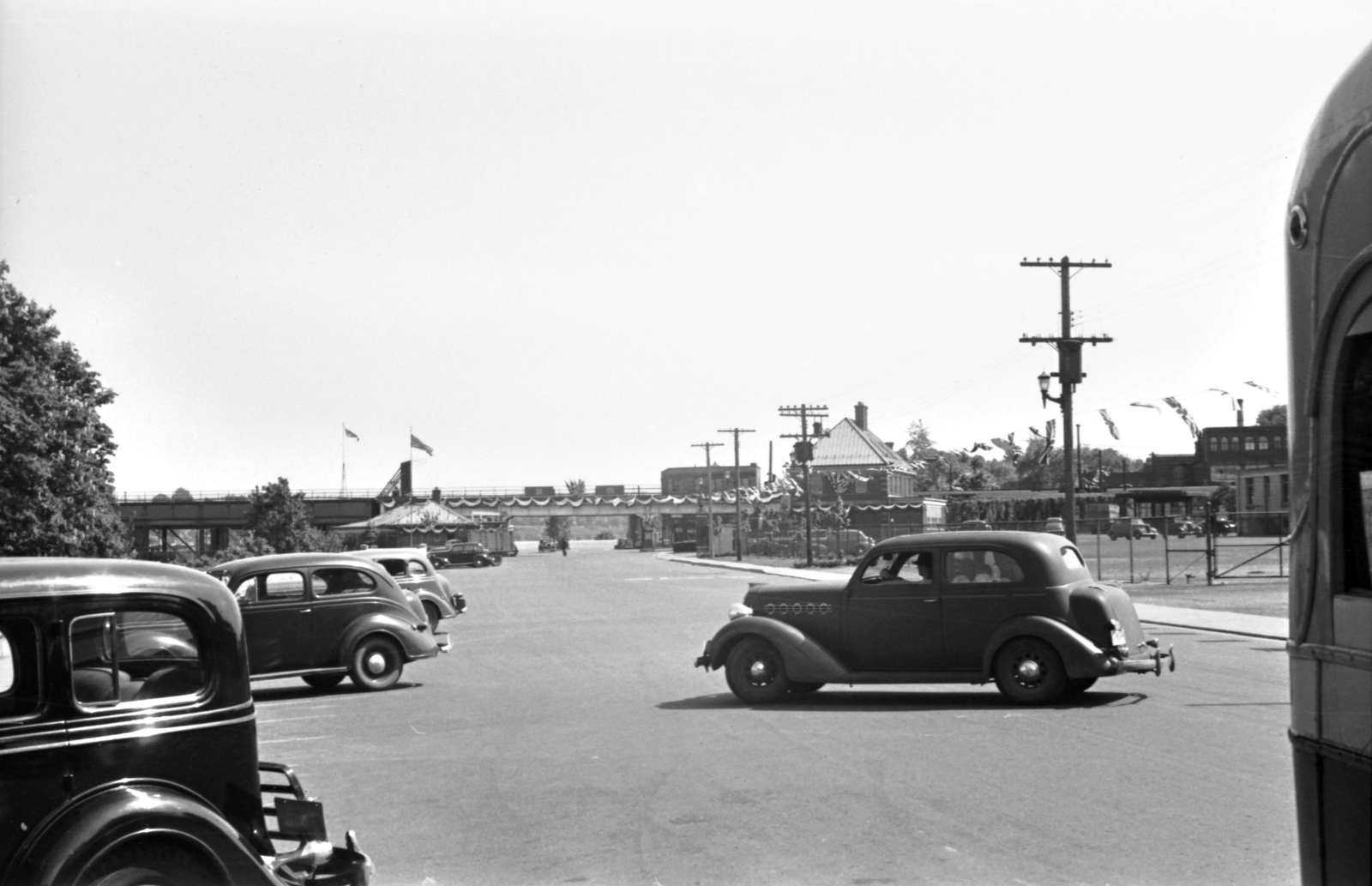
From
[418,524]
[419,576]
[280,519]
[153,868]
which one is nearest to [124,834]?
[153,868]

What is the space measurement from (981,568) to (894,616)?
3.28ft

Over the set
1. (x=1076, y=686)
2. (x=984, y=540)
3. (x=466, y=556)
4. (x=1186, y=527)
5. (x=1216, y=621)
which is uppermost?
(x=984, y=540)

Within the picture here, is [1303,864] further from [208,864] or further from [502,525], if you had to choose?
[502,525]

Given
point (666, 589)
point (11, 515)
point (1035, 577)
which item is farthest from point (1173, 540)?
point (1035, 577)

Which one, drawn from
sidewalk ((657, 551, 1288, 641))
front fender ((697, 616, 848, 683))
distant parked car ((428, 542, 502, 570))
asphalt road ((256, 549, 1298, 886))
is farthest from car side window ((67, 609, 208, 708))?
distant parked car ((428, 542, 502, 570))

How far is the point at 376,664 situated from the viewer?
57.7 ft

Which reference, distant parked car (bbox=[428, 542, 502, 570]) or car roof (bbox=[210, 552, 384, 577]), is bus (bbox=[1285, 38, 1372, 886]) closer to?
car roof (bbox=[210, 552, 384, 577])

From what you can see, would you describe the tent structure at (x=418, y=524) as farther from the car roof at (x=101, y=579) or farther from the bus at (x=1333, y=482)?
the bus at (x=1333, y=482)

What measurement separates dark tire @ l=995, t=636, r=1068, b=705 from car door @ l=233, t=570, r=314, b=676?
8499mm

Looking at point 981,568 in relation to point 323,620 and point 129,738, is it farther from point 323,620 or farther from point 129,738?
point 129,738

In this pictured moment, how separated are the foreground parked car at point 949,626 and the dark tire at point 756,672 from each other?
0.04 ft

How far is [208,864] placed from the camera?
547 centimetres

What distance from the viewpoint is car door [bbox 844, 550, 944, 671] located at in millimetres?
14172

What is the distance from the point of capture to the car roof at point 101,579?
534 cm
